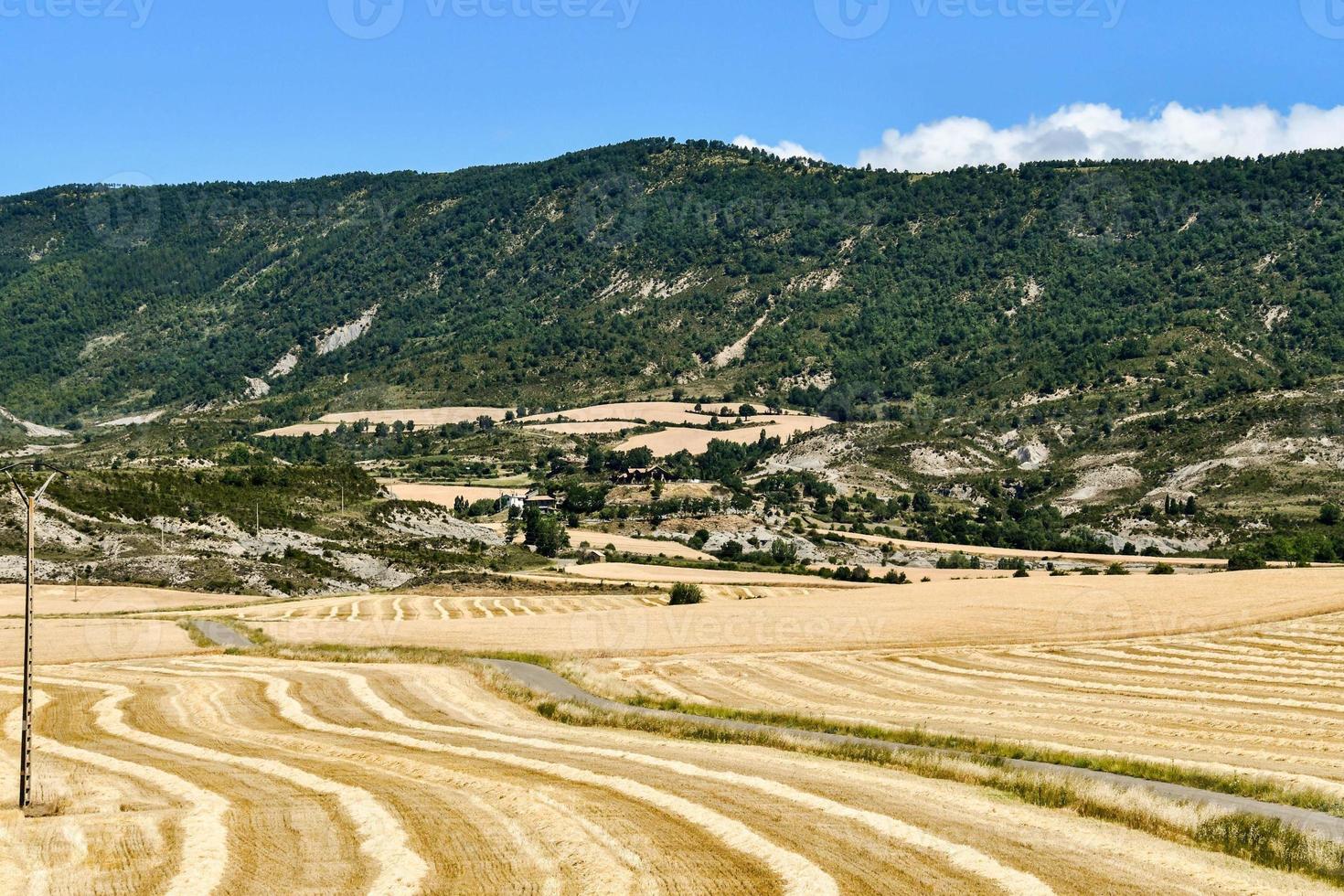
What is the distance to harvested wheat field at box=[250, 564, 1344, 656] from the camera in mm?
69375

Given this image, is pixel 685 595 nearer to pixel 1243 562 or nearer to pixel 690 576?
pixel 690 576

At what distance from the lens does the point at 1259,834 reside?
79.1 feet

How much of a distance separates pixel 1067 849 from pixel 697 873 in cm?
674

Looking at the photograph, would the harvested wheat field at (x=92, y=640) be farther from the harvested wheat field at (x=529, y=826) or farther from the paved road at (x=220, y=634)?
the harvested wheat field at (x=529, y=826)

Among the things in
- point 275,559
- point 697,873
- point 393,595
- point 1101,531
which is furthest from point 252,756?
point 1101,531

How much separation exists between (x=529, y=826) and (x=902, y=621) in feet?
183

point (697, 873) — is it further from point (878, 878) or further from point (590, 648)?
point (590, 648)

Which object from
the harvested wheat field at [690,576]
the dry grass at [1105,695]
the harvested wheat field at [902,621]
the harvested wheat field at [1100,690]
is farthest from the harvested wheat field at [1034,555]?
the harvested wheat field at [1100,690]

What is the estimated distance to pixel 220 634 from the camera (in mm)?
80562

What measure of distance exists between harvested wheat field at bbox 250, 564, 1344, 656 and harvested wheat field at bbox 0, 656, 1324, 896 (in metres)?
31.7

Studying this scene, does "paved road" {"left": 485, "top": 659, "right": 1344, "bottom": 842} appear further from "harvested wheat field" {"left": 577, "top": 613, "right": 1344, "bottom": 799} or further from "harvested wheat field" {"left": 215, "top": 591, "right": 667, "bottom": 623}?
"harvested wheat field" {"left": 215, "top": 591, "right": 667, "bottom": 623}

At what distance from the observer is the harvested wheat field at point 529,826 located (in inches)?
824

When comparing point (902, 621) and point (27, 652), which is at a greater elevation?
point (27, 652)

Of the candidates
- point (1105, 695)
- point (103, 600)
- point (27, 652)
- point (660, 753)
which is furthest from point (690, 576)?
point (27, 652)
